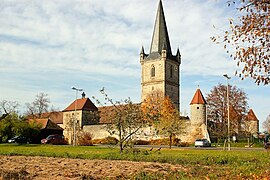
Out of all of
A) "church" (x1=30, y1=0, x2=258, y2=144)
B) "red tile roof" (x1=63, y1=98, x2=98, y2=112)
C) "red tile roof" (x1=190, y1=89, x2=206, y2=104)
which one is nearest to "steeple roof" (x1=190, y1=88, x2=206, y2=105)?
"red tile roof" (x1=190, y1=89, x2=206, y2=104)

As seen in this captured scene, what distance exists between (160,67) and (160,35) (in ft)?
25.7

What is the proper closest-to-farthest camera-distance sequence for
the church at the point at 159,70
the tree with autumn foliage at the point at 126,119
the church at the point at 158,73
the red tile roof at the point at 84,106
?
the tree with autumn foliage at the point at 126,119
the red tile roof at the point at 84,106
the church at the point at 158,73
the church at the point at 159,70

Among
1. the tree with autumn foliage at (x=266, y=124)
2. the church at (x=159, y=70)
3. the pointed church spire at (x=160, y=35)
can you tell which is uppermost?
the pointed church spire at (x=160, y=35)

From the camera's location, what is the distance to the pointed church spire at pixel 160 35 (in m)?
84.8

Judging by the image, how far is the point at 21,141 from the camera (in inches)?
1877

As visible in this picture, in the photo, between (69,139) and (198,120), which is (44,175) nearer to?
(69,139)

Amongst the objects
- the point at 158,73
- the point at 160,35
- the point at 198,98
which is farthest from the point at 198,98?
the point at 160,35

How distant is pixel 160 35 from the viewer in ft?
282

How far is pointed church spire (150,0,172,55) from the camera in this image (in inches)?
3339

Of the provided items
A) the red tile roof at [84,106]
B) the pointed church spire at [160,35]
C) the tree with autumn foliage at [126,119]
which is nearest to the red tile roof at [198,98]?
the pointed church spire at [160,35]

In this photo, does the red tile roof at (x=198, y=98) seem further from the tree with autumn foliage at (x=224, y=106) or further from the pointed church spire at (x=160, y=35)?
the pointed church spire at (x=160, y=35)

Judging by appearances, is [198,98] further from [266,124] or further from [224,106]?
[266,124]

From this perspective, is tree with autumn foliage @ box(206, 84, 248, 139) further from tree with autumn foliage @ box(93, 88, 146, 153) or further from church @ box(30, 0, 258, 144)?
tree with autumn foliage @ box(93, 88, 146, 153)

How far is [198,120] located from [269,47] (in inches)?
2141
